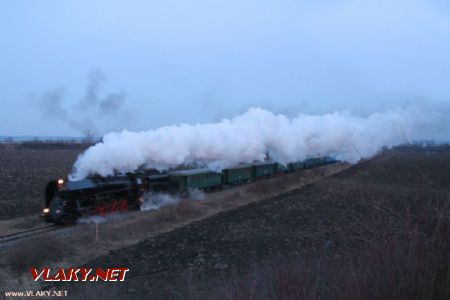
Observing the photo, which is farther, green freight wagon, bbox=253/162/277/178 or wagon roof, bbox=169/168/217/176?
green freight wagon, bbox=253/162/277/178

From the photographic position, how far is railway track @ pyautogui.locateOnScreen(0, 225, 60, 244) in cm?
1848

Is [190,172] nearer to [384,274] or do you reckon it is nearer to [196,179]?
[196,179]

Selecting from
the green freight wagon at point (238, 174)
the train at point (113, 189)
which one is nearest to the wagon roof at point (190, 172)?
the train at point (113, 189)

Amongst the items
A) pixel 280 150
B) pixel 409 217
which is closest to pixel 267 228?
pixel 409 217

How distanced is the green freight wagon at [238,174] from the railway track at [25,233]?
20.1m

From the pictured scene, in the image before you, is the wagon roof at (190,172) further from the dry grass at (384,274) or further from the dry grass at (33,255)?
the dry grass at (384,274)

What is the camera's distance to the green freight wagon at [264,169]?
1823 inches

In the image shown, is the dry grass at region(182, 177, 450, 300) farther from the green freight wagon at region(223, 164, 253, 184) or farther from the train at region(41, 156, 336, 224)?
the green freight wagon at region(223, 164, 253, 184)

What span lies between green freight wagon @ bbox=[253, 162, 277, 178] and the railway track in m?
26.3

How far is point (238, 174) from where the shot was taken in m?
42.4

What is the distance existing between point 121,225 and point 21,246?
6.51 meters

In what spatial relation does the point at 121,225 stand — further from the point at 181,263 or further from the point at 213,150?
the point at 213,150

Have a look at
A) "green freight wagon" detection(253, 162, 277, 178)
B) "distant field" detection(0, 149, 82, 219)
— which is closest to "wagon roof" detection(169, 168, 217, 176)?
"distant field" detection(0, 149, 82, 219)

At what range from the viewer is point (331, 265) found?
19.9 feet
